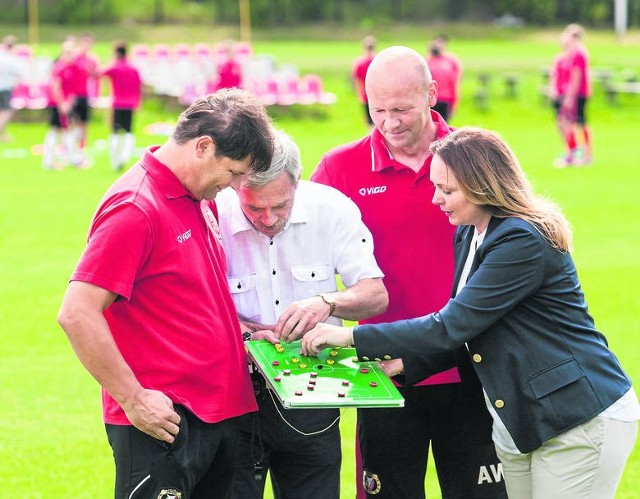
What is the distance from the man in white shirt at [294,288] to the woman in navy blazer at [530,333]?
2.24ft

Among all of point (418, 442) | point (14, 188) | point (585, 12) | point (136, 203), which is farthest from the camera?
point (585, 12)

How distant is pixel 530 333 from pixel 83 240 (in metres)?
12.5

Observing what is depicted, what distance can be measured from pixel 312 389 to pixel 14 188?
1825cm

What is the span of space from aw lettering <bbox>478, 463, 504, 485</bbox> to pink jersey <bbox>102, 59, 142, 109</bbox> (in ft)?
65.3

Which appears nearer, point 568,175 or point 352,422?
point 352,422

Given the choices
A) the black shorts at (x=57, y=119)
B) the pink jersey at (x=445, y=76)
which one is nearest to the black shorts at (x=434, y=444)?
the black shorts at (x=57, y=119)

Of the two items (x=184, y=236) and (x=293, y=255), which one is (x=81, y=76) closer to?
(x=293, y=255)

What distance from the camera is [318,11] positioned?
74375 millimetres

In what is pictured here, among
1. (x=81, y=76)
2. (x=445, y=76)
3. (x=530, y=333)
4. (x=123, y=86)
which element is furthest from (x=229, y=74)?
(x=530, y=333)

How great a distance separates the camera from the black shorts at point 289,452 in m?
5.34

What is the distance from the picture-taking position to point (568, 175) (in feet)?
76.6

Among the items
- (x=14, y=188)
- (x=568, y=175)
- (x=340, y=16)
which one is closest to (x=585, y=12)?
(x=340, y=16)

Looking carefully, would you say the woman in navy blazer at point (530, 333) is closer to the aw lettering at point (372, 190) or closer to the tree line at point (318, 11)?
the aw lettering at point (372, 190)

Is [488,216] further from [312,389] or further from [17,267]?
[17,267]
